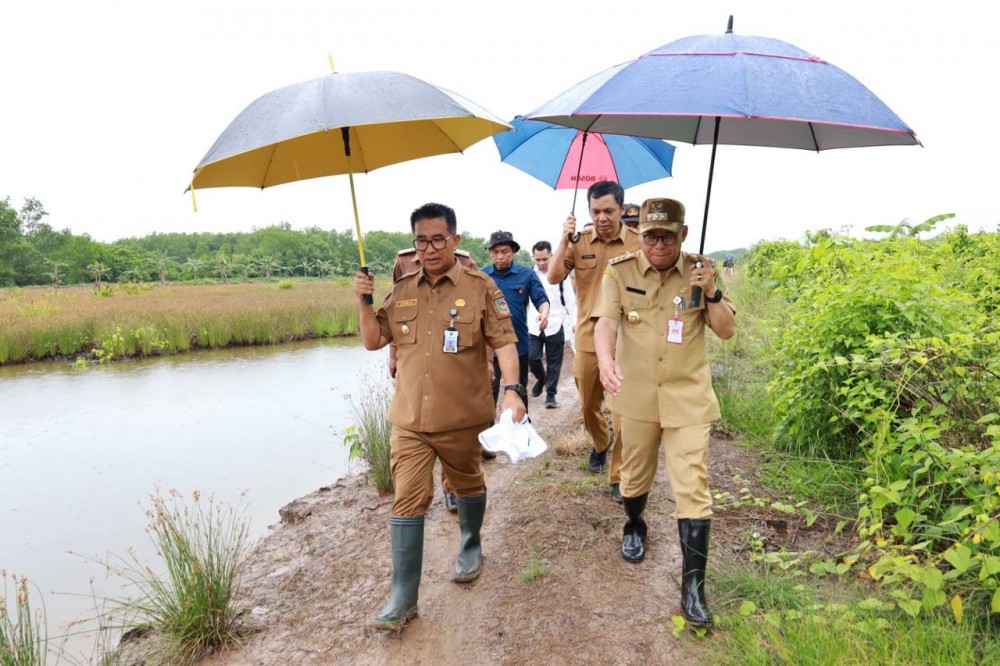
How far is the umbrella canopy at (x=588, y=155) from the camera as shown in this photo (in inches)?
193

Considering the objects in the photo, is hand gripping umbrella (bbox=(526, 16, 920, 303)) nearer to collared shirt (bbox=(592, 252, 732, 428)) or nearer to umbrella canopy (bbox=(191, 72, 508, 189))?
collared shirt (bbox=(592, 252, 732, 428))

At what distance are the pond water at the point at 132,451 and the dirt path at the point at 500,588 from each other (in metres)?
1.10

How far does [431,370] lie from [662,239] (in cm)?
115

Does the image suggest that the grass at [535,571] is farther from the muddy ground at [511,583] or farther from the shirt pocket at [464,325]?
the shirt pocket at [464,325]

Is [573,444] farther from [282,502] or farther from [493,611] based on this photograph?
[282,502]

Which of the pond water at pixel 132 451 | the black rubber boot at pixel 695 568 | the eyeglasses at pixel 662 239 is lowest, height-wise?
the pond water at pixel 132 451

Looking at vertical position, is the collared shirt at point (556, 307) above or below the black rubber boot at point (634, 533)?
above

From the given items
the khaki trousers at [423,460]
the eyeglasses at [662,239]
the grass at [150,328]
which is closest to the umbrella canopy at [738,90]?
the eyeglasses at [662,239]

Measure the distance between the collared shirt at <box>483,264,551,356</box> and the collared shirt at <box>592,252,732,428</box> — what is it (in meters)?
2.22

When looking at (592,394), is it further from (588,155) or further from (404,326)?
(588,155)

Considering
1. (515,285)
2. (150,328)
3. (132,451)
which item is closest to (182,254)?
A: (150,328)

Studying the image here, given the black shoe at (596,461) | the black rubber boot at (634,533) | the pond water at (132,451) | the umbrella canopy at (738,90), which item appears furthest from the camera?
the pond water at (132,451)

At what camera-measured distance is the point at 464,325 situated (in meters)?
2.63

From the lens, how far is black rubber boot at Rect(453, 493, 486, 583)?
290cm
